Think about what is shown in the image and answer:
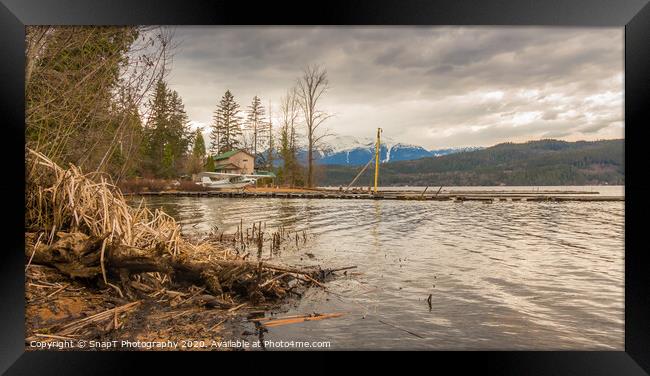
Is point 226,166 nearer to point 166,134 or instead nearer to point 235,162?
point 235,162

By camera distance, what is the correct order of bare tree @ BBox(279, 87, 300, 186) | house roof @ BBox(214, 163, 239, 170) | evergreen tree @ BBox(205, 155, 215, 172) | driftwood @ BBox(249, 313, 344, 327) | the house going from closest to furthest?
driftwood @ BBox(249, 313, 344, 327) → bare tree @ BBox(279, 87, 300, 186) → the house → house roof @ BBox(214, 163, 239, 170) → evergreen tree @ BBox(205, 155, 215, 172)

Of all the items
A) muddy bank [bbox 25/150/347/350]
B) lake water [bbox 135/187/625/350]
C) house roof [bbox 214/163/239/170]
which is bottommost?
lake water [bbox 135/187/625/350]

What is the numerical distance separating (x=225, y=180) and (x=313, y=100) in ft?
14.4

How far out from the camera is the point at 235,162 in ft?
32.2

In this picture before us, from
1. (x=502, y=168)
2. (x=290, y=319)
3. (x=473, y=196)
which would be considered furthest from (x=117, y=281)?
(x=473, y=196)

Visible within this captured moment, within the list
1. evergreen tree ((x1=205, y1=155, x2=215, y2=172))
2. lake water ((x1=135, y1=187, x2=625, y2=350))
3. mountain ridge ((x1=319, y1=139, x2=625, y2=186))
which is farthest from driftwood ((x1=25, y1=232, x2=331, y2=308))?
mountain ridge ((x1=319, y1=139, x2=625, y2=186))

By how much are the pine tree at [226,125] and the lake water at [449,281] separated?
2215 millimetres

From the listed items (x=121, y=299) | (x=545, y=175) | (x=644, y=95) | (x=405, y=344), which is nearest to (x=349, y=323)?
(x=405, y=344)

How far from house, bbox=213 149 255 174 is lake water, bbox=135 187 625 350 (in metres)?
1.46

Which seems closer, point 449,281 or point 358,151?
point 449,281

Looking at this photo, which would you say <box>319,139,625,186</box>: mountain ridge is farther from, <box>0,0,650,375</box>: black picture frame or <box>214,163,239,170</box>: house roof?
<box>0,0,650,375</box>: black picture frame

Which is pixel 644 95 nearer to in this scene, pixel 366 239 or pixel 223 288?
pixel 223 288

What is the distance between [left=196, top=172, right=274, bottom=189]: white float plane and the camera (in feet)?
33.7
